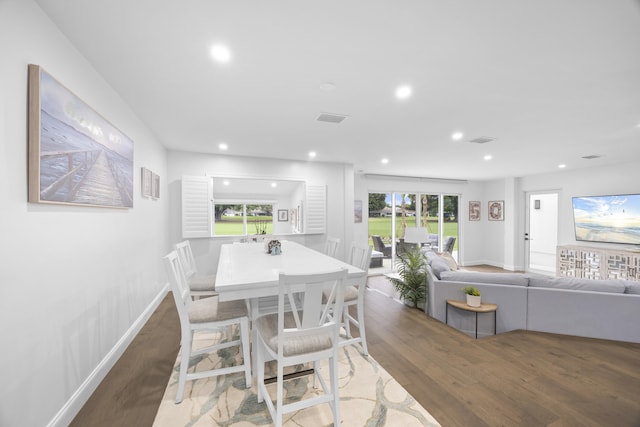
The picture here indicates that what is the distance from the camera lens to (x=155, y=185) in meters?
3.49

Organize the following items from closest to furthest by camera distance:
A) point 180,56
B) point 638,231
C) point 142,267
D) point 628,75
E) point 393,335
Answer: point 180,56 < point 628,75 < point 393,335 < point 142,267 < point 638,231

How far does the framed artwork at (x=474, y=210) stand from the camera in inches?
306

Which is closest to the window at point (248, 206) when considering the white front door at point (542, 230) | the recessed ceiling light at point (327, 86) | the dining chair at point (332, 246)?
the dining chair at point (332, 246)

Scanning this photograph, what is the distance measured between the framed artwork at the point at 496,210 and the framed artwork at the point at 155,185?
812 centimetres

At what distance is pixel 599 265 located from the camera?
5.09m

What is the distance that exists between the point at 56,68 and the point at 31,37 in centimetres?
21

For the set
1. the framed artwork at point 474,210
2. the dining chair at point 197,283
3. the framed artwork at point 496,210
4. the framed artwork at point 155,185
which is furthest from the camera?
the framed artwork at point 474,210

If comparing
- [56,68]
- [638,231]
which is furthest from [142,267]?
[638,231]

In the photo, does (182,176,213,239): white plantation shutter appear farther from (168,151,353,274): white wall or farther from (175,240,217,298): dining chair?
(175,240,217,298): dining chair

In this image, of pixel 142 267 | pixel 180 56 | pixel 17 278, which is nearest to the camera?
pixel 17 278

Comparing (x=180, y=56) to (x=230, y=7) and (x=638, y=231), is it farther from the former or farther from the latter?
(x=638, y=231)

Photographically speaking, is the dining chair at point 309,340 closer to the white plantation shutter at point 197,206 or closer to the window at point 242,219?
the white plantation shutter at point 197,206

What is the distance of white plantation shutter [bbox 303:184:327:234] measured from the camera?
497 centimetres

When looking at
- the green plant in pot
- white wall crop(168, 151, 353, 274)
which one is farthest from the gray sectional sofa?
white wall crop(168, 151, 353, 274)
